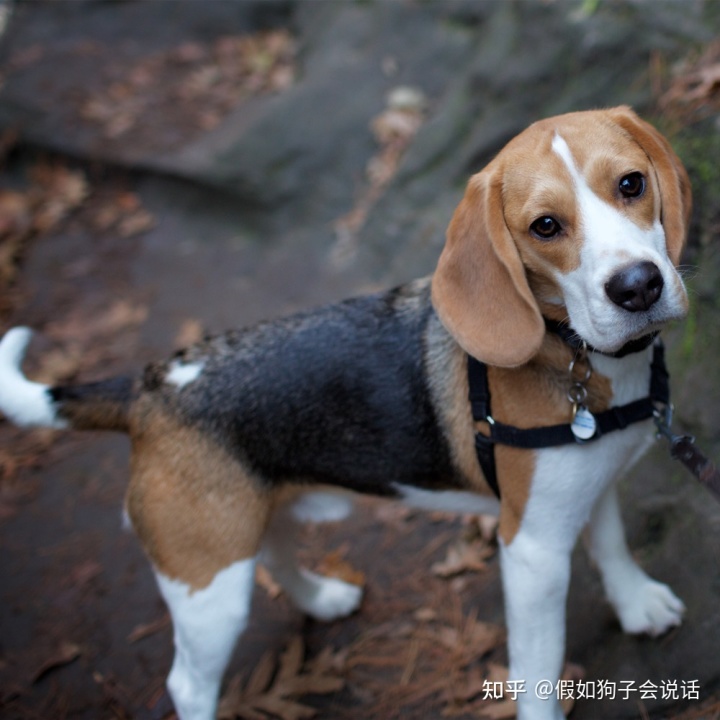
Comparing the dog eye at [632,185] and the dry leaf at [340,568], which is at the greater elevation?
the dog eye at [632,185]

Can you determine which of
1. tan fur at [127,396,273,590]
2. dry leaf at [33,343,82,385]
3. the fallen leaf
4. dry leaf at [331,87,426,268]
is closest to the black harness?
tan fur at [127,396,273,590]

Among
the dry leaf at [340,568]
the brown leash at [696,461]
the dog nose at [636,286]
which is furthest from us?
the dry leaf at [340,568]

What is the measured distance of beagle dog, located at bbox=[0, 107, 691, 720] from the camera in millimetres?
2438

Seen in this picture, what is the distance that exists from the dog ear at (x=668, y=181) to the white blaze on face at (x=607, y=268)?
4.6 inches

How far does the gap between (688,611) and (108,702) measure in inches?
115

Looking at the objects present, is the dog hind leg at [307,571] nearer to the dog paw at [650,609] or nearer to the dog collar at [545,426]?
→ the dog collar at [545,426]

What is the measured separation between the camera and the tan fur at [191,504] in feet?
10.2

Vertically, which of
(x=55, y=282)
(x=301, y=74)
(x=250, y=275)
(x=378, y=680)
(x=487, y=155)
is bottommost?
(x=55, y=282)

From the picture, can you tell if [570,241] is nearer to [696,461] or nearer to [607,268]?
[607,268]

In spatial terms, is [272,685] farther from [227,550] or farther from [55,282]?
[55,282]

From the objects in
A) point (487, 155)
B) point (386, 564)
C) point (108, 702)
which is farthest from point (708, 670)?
point (487, 155)

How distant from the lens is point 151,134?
9.44 meters

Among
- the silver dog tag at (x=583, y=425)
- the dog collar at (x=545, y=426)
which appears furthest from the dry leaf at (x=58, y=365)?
the silver dog tag at (x=583, y=425)

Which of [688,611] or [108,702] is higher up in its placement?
[688,611]
